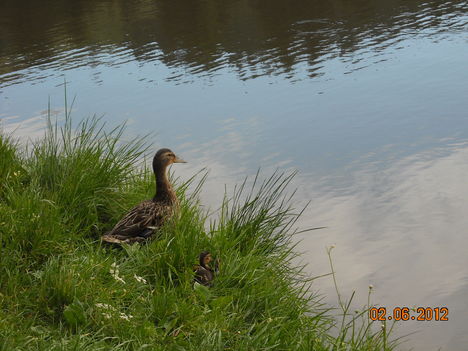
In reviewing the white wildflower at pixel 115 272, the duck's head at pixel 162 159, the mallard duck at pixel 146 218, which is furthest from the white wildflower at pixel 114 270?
the duck's head at pixel 162 159

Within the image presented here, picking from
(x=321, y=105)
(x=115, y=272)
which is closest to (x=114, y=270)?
(x=115, y=272)

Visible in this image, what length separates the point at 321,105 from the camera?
12.7 metres

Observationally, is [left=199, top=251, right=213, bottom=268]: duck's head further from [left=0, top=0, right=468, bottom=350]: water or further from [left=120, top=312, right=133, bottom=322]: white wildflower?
[left=0, top=0, right=468, bottom=350]: water

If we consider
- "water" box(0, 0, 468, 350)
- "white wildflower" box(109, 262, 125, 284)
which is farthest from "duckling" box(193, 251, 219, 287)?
"water" box(0, 0, 468, 350)

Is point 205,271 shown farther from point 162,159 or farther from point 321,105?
point 321,105

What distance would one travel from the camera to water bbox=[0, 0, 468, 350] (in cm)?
758

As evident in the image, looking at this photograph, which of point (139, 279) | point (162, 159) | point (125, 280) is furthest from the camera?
point (162, 159)

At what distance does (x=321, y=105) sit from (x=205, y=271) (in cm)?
773

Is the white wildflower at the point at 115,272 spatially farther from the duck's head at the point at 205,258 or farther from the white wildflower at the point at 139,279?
the duck's head at the point at 205,258

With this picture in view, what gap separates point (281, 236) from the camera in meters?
6.43

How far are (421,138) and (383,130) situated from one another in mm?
680

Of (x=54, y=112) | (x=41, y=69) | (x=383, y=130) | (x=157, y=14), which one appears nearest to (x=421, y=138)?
(x=383, y=130)

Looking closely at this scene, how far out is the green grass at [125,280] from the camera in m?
4.64

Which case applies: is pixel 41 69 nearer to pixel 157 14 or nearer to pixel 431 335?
pixel 157 14
